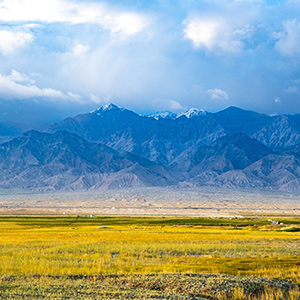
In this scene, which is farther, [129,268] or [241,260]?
[241,260]

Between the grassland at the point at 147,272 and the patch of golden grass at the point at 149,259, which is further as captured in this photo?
the patch of golden grass at the point at 149,259

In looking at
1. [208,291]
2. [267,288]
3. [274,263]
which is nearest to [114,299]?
[208,291]

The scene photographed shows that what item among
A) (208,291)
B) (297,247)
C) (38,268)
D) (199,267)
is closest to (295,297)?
(208,291)

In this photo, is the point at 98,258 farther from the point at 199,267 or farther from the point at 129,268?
the point at 199,267

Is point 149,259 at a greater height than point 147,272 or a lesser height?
lesser

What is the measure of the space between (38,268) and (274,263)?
17.2 meters

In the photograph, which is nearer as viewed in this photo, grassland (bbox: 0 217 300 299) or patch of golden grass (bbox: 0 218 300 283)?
grassland (bbox: 0 217 300 299)

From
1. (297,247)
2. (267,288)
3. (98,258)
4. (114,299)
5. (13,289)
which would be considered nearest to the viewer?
(114,299)

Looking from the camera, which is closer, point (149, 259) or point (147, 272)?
point (147, 272)

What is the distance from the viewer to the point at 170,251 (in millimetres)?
42844

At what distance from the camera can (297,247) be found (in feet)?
157

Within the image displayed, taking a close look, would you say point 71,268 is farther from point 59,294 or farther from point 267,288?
point 267,288

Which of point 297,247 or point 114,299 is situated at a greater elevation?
point 114,299

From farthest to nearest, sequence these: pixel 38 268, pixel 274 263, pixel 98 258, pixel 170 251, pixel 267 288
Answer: pixel 170 251
pixel 98 258
pixel 274 263
pixel 38 268
pixel 267 288
